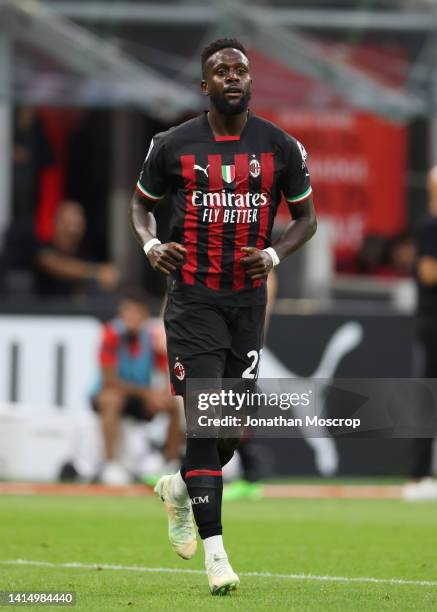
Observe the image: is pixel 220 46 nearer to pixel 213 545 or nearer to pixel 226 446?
pixel 226 446

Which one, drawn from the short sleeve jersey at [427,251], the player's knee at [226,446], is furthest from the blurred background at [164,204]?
the player's knee at [226,446]

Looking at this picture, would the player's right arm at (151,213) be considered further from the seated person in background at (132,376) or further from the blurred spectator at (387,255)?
the blurred spectator at (387,255)

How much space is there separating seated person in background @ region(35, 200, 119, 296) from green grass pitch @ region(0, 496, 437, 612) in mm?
3994

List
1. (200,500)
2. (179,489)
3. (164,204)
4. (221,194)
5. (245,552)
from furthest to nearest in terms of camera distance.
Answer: (164,204), (245,552), (179,489), (221,194), (200,500)

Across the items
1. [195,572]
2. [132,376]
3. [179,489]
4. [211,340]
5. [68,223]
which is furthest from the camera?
[68,223]

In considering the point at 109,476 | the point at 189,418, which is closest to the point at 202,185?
the point at 189,418

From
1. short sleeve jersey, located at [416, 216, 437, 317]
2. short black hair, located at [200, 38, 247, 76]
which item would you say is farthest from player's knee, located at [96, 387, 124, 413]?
short black hair, located at [200, 38, 247, 76]

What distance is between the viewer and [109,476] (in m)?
14.8

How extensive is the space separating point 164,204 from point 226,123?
8.50m

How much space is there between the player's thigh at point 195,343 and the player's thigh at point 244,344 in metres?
0.05

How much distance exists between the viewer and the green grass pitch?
7.34 m

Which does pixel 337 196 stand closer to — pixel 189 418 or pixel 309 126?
pixel 309 126

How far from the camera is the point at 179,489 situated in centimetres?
805

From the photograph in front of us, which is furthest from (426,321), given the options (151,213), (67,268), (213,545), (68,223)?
(213,545)
